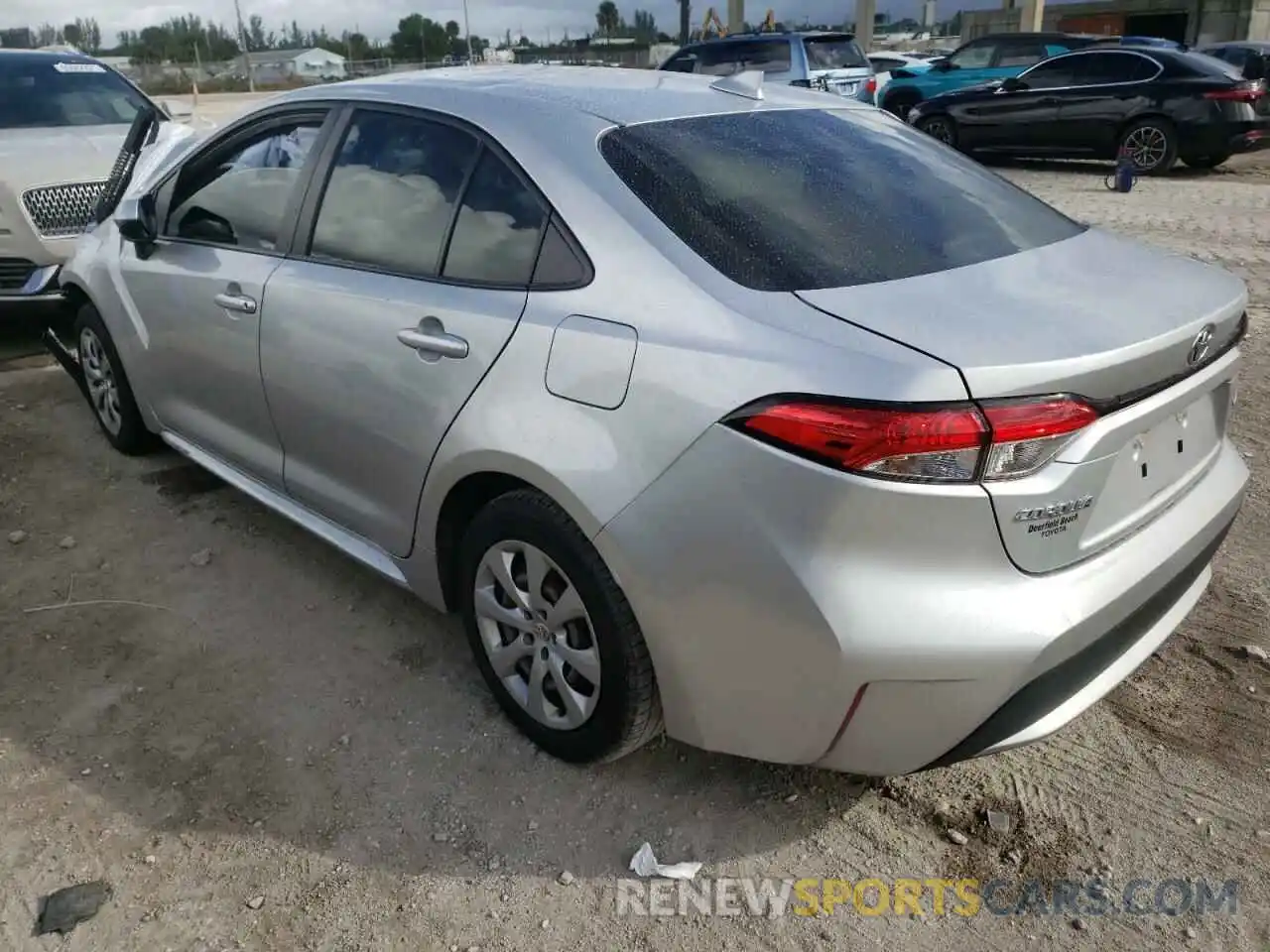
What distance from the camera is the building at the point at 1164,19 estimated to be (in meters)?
33.2

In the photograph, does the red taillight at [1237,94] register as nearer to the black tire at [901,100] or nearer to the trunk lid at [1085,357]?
the black tire at [901,100]

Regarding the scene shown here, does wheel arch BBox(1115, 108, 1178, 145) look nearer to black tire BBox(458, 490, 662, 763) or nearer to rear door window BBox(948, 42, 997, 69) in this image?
rear door window BBox(948, 42, 997, 69)

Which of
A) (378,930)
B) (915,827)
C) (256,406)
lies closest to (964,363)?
(915,827)

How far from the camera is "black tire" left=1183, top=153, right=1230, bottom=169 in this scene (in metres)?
12.8

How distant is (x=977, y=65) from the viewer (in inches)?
680

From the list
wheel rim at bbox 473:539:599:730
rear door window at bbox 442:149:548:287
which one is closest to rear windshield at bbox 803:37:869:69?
rear door window at bbox 442:149:548:287

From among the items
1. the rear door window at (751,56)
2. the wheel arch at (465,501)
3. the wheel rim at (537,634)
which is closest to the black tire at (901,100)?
the rear door window at (751,56)

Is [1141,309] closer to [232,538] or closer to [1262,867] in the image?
[1262,867]

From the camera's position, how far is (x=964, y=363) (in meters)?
1.92

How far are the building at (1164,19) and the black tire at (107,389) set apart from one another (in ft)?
114

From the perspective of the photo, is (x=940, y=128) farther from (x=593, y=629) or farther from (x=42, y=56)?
(x=593, y=629)

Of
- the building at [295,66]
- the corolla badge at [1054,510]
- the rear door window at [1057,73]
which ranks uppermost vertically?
the building at [295,66]

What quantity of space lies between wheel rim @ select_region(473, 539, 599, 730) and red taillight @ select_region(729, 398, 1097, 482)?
748mm

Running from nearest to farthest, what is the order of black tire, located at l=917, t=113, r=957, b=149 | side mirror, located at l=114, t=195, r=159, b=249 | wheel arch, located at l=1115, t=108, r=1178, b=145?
side mirror, located at l=114, t=195, r=159, b=249 < wheel arch, located at l=1115, t=108, r=1178, b=145 < black tire, located at l=917, t=113, r=957, b=149
